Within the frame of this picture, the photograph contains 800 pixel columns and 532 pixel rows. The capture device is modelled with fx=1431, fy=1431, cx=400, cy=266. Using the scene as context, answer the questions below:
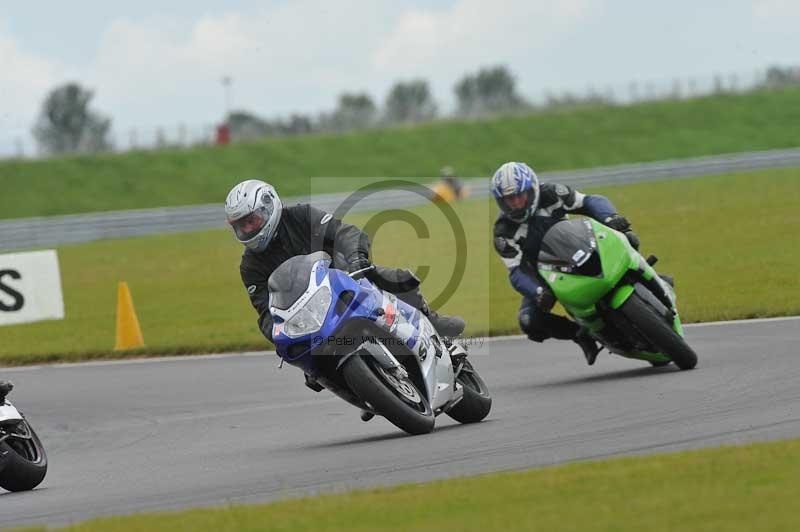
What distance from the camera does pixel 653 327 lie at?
10.5 metres

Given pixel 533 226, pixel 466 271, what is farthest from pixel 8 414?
pixel 466 271

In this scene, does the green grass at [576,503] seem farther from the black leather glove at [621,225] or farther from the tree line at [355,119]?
the tree line at [355,119]

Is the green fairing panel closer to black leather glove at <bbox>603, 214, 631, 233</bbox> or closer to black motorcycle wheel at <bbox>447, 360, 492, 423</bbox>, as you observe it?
black leather glove at <bbox>603, 214, 631, 233</bbox>

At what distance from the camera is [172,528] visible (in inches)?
241

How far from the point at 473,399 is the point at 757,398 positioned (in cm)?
184

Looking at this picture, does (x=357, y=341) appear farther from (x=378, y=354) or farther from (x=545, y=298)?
(x=545, y=298)

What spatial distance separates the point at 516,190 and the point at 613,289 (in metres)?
1.19

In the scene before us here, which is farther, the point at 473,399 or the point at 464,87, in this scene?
the point at 464,87

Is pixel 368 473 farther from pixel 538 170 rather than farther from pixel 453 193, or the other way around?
pixel 538 170

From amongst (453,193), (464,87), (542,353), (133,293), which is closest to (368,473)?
(542,353)

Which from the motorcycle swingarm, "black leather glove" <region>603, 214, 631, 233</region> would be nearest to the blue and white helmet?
"black leather glove" <region>603, 214, 631, 233</region>

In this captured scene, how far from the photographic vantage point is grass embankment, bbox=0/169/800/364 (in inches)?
677

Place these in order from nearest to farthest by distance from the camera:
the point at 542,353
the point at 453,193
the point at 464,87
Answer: the point at 542,353, the point at 453,193, the point at 464,87

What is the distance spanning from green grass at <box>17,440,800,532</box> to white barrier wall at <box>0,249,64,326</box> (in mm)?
12358
